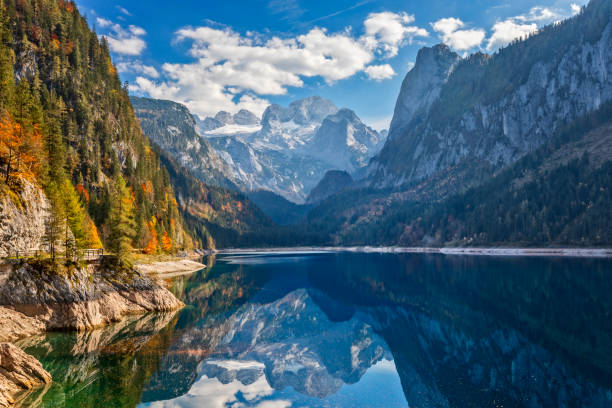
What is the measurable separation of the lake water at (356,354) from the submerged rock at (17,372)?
1.06m

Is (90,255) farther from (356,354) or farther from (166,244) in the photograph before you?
(166,244)

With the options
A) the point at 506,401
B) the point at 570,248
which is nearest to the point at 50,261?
the point at 506,401

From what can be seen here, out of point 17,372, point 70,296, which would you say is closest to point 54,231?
point 70,296

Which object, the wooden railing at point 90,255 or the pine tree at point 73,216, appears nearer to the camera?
the wooden railing at point 90,255

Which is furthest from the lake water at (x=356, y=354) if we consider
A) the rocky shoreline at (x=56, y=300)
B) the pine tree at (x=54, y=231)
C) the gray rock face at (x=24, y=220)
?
the gray rock face at (x=24, y=220)

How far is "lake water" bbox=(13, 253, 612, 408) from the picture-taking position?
25297 millimetres

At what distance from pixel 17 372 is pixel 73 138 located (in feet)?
257

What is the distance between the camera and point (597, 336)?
3466 cm

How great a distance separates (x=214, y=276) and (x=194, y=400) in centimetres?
7871

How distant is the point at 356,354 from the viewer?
1497 inches

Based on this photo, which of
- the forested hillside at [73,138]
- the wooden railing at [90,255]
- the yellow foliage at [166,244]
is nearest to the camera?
the wooden railing at [90,255]

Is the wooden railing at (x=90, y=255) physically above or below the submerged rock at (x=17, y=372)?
above

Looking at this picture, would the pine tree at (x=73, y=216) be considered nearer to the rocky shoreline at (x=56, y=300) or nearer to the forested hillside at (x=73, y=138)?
the forested hillside at (x=73, y=138)

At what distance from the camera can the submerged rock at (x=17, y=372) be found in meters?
24.0
